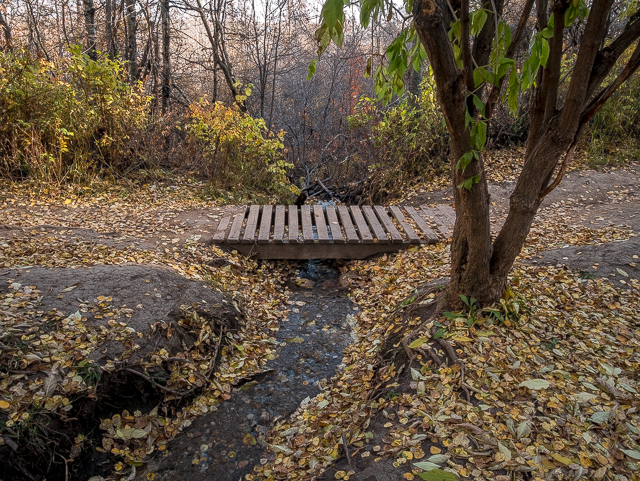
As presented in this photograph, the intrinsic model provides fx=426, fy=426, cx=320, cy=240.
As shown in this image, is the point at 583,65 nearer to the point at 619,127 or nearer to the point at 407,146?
the point at 407,146

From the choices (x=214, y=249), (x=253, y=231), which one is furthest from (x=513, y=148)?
(x=214, y=249)

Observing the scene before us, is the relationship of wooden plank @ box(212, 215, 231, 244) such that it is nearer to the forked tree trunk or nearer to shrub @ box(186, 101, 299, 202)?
shrub @ box(186, 101, 299, 202)

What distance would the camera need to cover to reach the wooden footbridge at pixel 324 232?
4625mm

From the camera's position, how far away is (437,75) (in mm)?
2057

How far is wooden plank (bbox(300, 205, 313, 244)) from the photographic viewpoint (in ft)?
15.2

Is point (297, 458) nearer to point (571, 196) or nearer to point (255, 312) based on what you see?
point (255, 312)

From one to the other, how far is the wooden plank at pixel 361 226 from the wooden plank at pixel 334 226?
0.24 metres

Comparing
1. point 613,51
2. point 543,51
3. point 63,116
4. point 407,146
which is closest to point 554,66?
point 613,51

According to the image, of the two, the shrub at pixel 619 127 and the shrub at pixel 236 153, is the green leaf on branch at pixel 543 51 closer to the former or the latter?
Answer: the shrub at pixel 236 153

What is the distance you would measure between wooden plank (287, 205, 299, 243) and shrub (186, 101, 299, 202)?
1.43 m

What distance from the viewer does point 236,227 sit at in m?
4.88

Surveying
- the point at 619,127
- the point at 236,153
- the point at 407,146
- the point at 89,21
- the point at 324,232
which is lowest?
the point at 324,232

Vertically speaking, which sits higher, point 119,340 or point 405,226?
point 405,226

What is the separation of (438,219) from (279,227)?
2.01 meters
